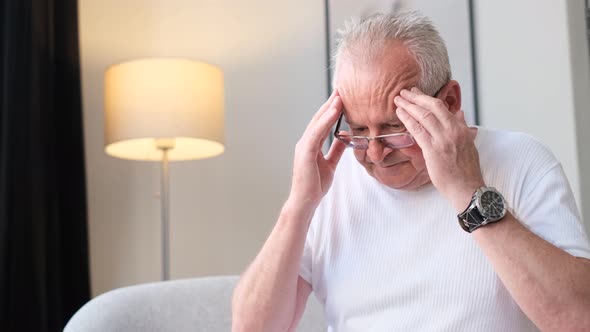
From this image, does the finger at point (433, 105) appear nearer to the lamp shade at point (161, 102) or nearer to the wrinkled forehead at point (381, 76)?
the wrinkled forehead at point (381, 76)

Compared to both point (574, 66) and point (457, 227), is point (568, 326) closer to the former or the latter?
point (457, 227)

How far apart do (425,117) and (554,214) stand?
0.91 feet

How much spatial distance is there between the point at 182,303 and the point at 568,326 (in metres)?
0.91

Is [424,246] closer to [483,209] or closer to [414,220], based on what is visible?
[414,220]

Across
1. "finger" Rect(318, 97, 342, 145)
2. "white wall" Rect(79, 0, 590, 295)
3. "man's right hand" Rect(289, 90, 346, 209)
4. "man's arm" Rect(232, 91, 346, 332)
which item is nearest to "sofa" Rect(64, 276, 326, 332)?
"man's arm" Rect(232, 91, 346, 332)

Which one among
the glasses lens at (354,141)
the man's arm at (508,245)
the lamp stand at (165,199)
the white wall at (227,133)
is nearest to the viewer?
the man's arm at (508,245)

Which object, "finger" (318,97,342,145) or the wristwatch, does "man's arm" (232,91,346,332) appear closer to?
"finger" (318,97,342,145)

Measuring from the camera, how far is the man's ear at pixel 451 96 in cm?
123

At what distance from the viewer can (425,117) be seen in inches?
43.8

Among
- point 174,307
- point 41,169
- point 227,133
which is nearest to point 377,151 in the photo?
point 174,307

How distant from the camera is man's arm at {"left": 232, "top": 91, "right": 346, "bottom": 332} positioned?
4.20 feet

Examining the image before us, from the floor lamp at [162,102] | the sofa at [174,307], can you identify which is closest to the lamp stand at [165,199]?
the floor lamp at [162,102]

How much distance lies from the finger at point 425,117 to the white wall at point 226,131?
1.61 m

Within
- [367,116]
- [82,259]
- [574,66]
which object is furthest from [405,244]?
[82,259]
